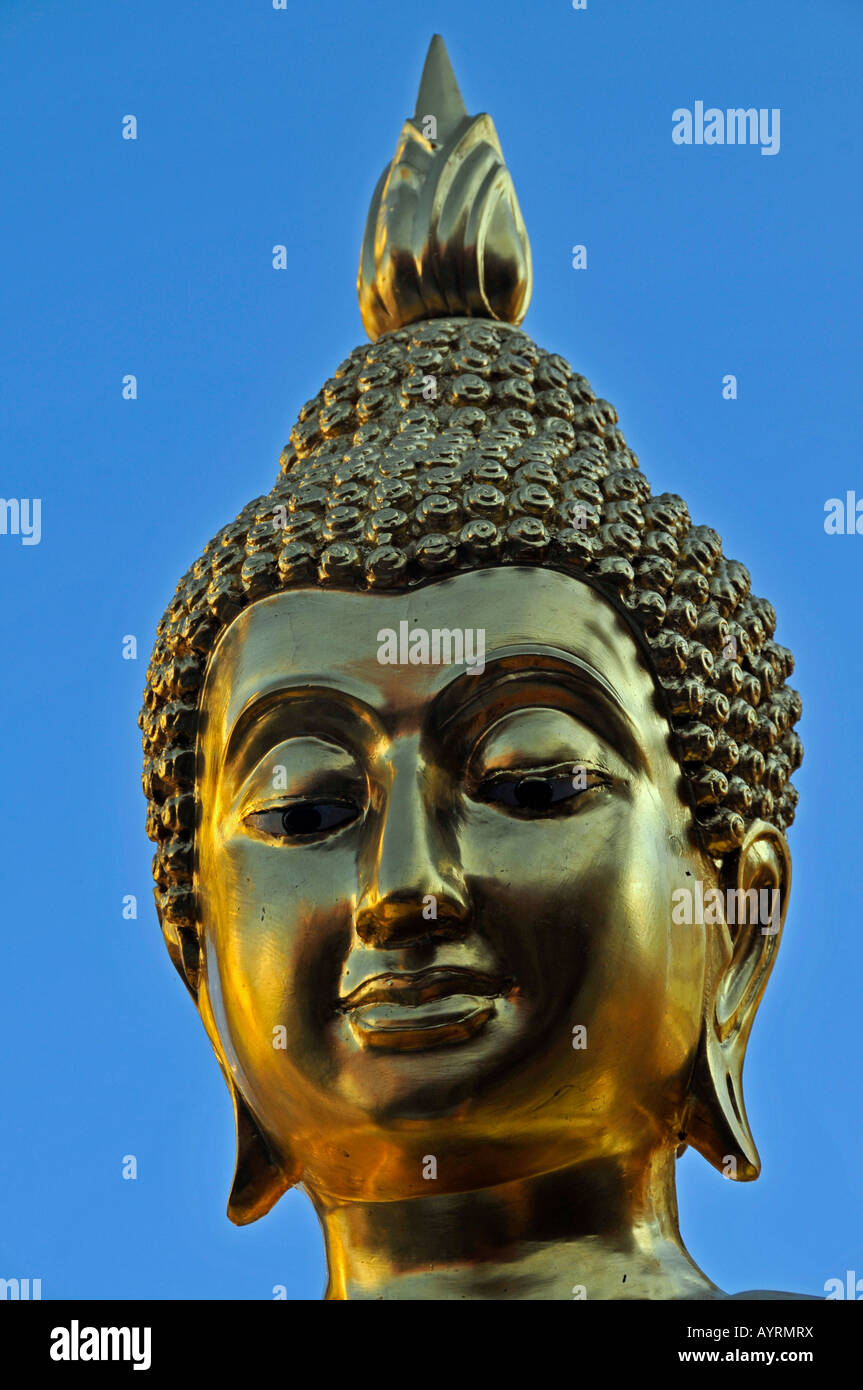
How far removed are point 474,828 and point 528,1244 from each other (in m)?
1.40

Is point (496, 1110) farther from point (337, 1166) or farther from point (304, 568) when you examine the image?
point (304, 568)

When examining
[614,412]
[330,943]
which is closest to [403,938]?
[330,943]

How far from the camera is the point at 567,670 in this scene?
916cm

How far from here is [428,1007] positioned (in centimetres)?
870

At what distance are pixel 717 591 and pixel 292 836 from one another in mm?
1940

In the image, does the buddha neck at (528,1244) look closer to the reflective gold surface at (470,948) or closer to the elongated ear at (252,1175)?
the reflective gold surface at (470,948)

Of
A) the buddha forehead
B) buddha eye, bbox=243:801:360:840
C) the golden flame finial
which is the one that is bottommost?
buddha eye, bbox=243:801:360:840

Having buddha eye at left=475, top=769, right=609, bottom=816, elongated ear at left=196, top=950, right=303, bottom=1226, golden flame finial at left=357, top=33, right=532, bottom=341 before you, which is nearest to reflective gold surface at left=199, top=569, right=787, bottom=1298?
buddha eye at left=475, top=769, right=609, bottom=816

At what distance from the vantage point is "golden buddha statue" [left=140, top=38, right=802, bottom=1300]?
28.8 feet

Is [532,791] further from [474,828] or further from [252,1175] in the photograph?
[252,1175]

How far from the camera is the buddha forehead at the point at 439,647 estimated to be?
9.08m

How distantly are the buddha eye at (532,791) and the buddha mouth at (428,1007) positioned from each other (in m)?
0.60

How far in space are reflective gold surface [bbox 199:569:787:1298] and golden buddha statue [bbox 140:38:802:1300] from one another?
1 cm

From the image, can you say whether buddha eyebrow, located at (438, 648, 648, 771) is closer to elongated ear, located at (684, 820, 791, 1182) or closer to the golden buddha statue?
the golden buddha statue
